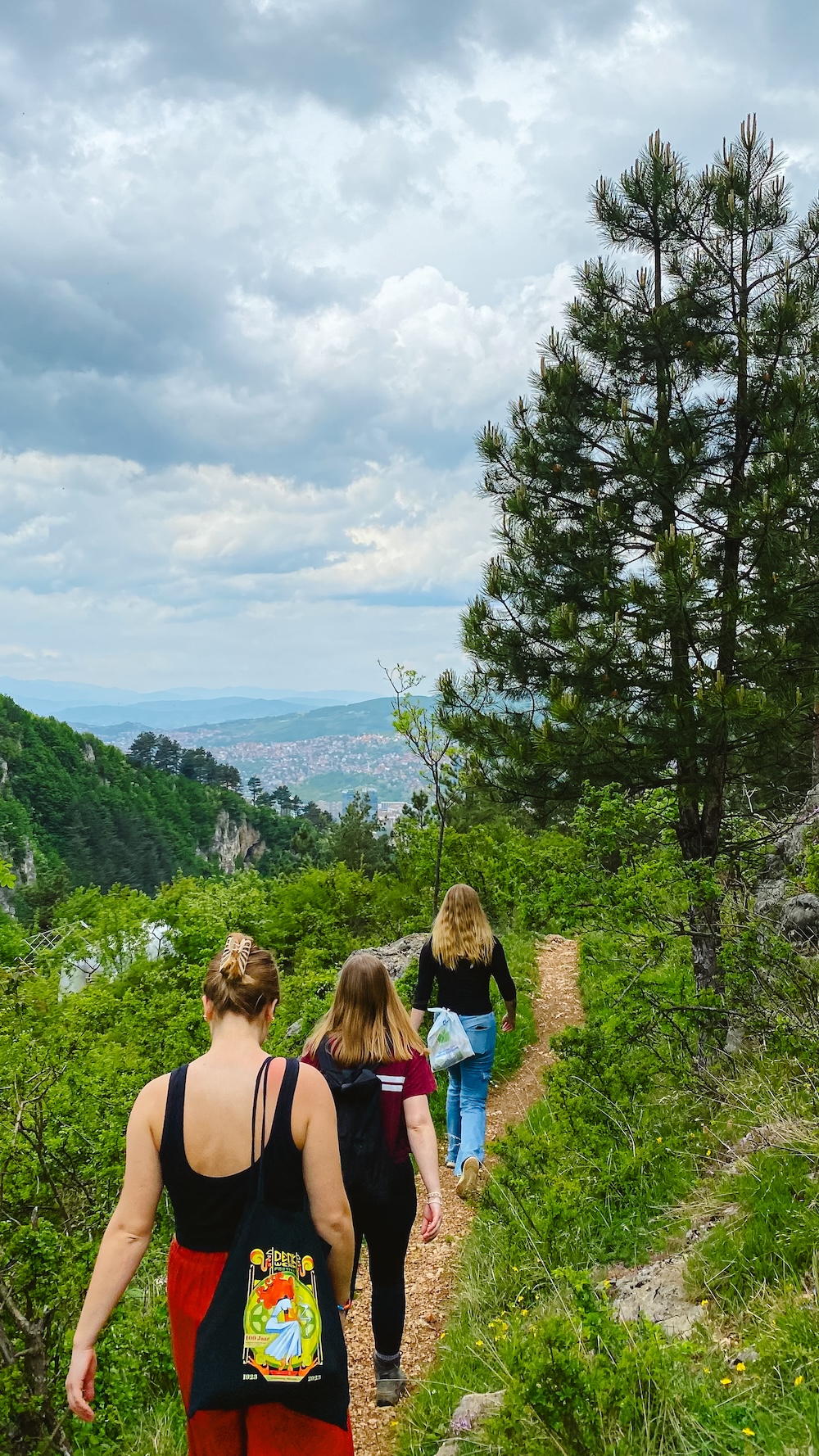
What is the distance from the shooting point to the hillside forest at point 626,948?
2791mm

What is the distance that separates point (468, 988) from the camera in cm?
489

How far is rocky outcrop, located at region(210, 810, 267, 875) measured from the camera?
109 meters

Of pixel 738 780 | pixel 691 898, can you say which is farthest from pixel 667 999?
pixel 738 780

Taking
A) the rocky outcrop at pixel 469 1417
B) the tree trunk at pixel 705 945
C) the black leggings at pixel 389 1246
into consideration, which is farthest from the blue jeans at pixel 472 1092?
the rocky outcrop at pixel 469 1417

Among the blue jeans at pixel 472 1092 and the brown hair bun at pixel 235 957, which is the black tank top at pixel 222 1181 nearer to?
the brown hair bun at pixel 235 957

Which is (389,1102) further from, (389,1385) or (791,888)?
(791,888)

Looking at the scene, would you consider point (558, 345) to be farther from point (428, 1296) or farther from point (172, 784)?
point (172, 784)

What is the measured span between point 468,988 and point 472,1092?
757 mm

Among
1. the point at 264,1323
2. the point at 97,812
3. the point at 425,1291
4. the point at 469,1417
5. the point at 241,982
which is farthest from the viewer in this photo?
the point at 97,812

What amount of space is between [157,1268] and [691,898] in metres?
3.73

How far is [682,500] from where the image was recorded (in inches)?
260

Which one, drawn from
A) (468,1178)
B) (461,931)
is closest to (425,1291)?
(468,1178)

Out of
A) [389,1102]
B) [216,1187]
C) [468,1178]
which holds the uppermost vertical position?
[216,1187]

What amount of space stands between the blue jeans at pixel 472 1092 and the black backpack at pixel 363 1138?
1.86m
